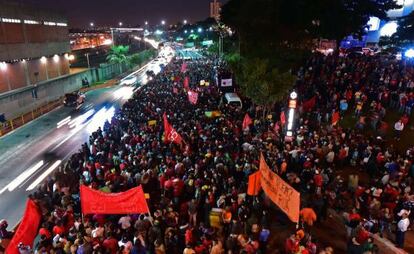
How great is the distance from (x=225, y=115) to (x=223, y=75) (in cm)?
771

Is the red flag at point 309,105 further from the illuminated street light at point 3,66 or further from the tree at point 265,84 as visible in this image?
the illuminated street light at point 3,66

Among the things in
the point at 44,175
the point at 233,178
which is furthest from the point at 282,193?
the point at 44,175

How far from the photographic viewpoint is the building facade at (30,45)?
116 ft

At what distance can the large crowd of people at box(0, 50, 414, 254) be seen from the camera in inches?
392

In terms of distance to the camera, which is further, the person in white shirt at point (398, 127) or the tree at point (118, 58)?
the tree at point (118, 58)

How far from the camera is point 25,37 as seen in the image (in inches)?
1538

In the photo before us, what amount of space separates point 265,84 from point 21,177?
45.5ft

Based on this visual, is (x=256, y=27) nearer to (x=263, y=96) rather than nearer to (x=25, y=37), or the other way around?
(x=263, y=96)

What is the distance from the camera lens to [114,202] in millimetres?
10289

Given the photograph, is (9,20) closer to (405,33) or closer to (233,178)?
(233,178)

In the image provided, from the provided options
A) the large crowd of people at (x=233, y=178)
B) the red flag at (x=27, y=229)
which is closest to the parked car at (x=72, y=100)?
the large crowd of people at (x=233, y=178)

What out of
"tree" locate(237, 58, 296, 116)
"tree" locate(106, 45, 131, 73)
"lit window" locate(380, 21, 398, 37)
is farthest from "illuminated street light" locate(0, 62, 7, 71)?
"lit window" locate(380, 21, 398, 37)

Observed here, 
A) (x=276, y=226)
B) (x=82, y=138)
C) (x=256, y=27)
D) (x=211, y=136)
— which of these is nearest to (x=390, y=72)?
(x=256, y=27)

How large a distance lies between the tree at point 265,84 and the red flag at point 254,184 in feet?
37.4
